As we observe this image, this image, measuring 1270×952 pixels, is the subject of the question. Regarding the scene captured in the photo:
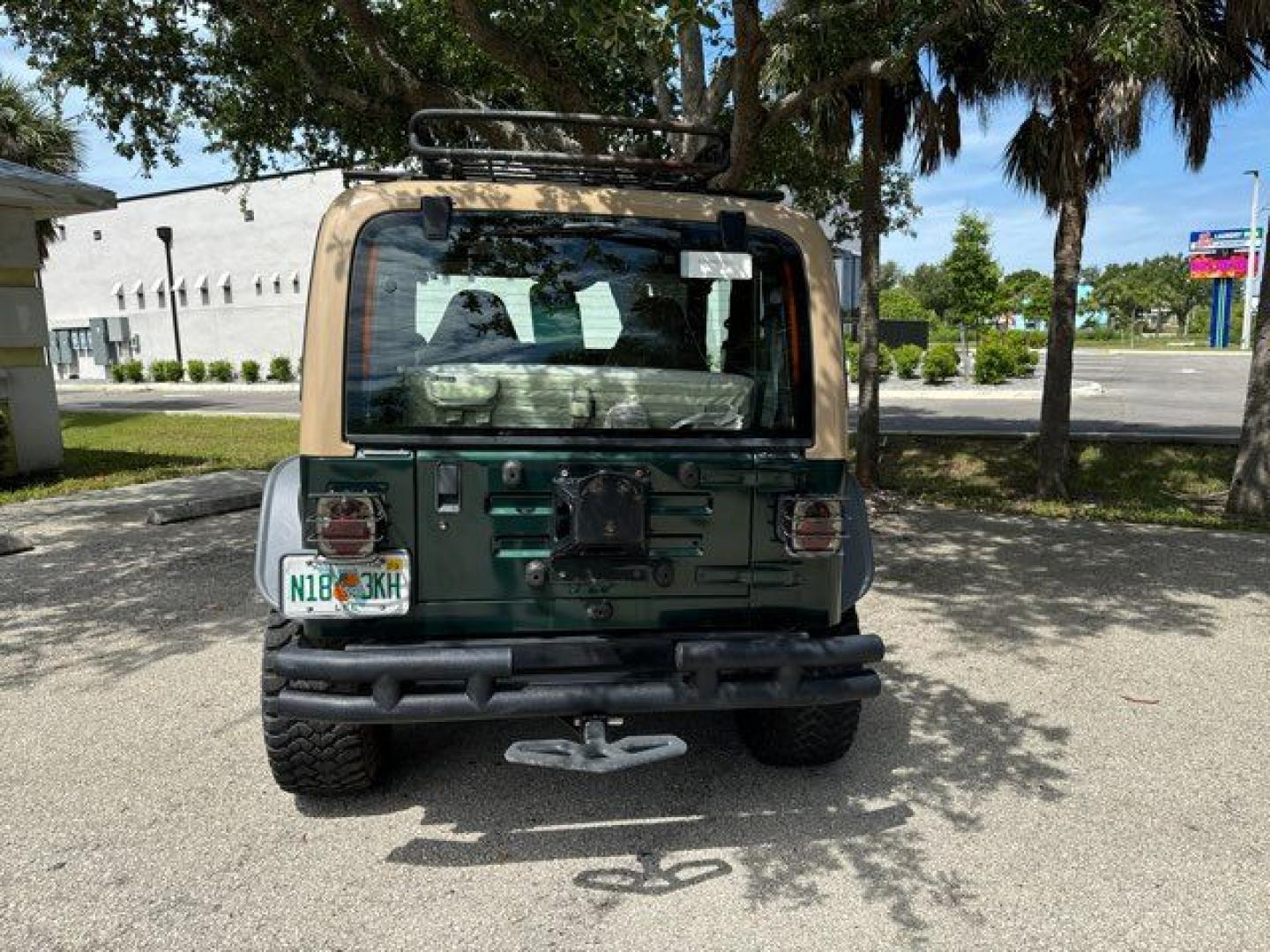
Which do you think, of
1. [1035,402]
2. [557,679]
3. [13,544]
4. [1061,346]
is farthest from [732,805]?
[1035,402]

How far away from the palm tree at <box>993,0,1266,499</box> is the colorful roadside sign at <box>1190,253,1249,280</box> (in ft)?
179

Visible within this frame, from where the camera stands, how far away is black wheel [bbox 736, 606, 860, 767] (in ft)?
11.4

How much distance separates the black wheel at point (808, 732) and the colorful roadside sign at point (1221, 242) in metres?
66.9

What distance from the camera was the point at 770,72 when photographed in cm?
910

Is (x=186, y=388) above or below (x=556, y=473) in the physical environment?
below

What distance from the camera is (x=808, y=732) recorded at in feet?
11.6

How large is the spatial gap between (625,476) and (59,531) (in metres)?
7.45

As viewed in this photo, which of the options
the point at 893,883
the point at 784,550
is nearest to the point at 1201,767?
the point at 893,883

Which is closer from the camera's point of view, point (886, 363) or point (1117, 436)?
point (1117, 436)

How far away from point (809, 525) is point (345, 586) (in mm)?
1540

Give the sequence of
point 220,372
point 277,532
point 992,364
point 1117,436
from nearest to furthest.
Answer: point 277,532, point 1117,436, point 992,364, point 220,372

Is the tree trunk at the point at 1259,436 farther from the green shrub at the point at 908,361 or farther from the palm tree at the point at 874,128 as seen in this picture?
the green shrub at the point at 908,361

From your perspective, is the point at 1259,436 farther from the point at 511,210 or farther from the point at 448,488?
the point at 448,488

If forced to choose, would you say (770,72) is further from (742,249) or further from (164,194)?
(164,194)
